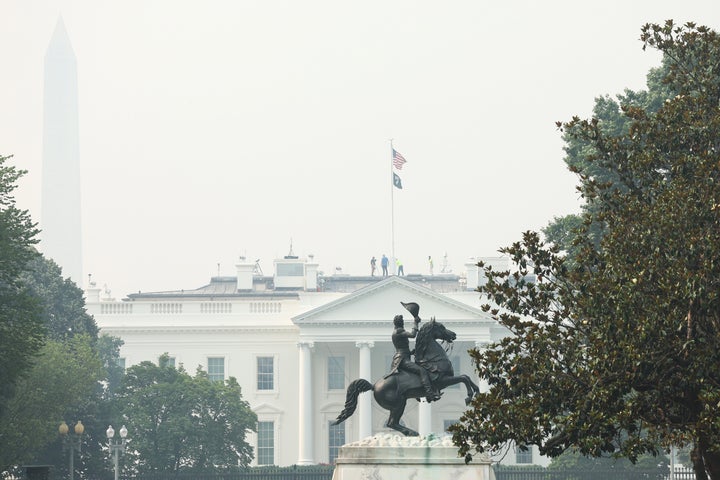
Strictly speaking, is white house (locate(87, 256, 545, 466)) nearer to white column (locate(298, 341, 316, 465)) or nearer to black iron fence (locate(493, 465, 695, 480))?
white column (locate(298, 341, 316, 465))

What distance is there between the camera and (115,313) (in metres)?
101

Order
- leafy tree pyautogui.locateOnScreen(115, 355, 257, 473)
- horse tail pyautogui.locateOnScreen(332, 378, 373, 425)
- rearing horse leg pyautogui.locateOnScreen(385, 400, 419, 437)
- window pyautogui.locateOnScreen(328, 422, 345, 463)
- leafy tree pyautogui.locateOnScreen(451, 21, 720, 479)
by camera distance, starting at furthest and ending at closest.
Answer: window pyautogui.locateOnScreen(328, 422, 345, 463), leafy tree pyautogui.locateOnScreen(115, 355, 257, 473), horse tail pyautogui.locateOnScreen(332, 378, 373, 425), rearing horse leg pyautogui.locateOnScreen(385, 400, 419, 437), leafy tree pyautogui.locateOnScreen(451, 21, 720, 479)

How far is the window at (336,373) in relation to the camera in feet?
327

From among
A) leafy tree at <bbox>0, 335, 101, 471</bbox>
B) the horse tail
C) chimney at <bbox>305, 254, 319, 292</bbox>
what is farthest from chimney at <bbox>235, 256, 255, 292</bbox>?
the horse tail

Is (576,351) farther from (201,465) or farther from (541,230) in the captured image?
(201,465)

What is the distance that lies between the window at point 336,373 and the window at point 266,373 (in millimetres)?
3611

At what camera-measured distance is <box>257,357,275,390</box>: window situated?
10056 cm

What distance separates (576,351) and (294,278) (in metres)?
92.8

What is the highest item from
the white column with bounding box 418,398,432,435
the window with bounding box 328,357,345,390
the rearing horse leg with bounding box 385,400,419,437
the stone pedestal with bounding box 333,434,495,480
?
the window with bounding box 328,357,345,390

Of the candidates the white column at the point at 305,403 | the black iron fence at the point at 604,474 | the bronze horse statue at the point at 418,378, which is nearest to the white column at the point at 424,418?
the white column at the point at 305,403

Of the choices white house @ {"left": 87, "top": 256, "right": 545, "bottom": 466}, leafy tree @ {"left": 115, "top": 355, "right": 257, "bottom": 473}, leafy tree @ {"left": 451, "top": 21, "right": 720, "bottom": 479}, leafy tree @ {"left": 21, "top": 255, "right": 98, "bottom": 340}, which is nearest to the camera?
leafy tree @ {"left": 451, "top": 21, "right": 720, "bottom": 479}

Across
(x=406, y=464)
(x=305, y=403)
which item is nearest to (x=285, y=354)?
(x=305, y=403)

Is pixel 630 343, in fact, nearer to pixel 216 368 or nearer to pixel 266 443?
pixel 266 443

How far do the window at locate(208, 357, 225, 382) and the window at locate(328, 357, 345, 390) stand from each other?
6667 mm
